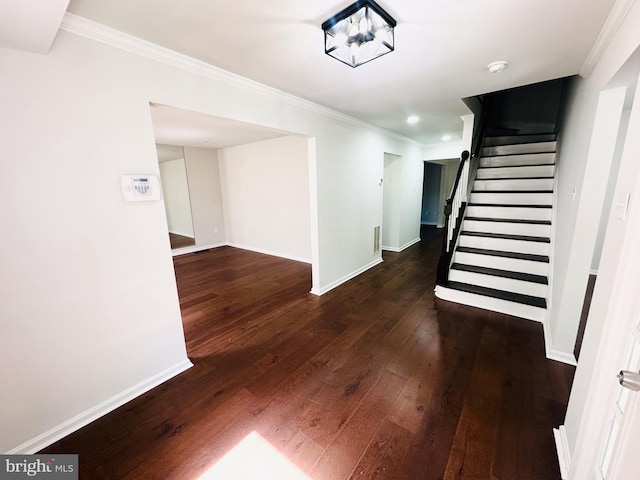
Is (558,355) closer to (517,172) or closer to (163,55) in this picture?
(517,172)

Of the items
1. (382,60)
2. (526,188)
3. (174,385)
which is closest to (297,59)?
(382,60)

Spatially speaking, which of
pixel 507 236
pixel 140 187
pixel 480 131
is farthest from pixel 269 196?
pixel 507 236

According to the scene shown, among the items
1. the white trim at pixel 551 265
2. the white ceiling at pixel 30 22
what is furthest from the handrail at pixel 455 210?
the white ceiling at pixel 30 22

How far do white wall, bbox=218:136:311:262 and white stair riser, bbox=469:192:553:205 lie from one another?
2.74 meters

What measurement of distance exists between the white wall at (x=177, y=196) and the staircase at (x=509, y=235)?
571 centimetres

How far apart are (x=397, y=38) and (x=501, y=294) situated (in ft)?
9.26

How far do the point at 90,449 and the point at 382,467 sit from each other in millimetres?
1672

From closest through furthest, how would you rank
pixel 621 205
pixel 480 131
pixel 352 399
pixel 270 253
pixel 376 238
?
1. pixel 621 205
2. pixel 352 399
3. pixel 480 131
4. pixel 376 238
5. pixel 270 253

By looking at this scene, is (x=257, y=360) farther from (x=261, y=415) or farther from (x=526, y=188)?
(x=526, y=188)

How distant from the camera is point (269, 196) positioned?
5.22 meters

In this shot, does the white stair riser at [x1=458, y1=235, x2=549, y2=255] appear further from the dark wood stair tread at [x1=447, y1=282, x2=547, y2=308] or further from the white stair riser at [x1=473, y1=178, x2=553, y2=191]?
the white stair riser at [x1=473, y1=178, x2=553, y2=191]

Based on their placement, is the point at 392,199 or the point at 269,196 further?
the point at 392,199

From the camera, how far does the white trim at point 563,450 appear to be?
1.26m

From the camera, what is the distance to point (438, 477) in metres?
1.29
